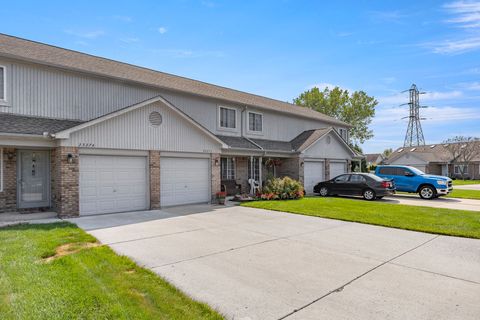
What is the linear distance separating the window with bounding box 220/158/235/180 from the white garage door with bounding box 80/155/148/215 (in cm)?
579

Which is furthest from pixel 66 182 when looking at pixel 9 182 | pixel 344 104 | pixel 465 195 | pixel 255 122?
pixel 344 104

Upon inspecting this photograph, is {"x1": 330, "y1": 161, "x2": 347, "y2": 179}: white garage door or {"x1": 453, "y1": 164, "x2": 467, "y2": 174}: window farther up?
{"x1": 330, "y1": 161, "x2": 347, "y2": 179}: white garage door

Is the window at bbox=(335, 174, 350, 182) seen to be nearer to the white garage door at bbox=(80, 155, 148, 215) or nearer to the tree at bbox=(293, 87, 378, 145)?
the white garage door at bbox=(80, 155, 148, 215)

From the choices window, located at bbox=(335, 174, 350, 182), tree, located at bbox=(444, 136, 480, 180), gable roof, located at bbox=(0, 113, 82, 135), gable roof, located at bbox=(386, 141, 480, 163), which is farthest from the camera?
gable roof, located at bbox=(386, 141, 480, 163)

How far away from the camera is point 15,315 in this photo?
343 cm

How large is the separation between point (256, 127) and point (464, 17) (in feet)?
36.9

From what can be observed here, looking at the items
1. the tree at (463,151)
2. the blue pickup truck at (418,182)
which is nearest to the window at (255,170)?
the blue pickup truck at (418,182)

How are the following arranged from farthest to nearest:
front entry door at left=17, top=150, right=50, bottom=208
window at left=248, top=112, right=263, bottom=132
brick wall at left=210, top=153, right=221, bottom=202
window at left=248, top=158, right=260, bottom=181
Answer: window at left=248, top=112, right=263, bottom=132 < window at left=248, top=158, right=260, bottom=181 < brick wall at left=210, top=153, right=221, bottom=202 < front entry door at left=17, top=150, right=50, bottom=208

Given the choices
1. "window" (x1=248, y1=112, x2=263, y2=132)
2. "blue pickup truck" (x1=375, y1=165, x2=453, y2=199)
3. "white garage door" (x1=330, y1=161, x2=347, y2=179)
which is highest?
"window" (x1=248, y1=112, x2=263, y2=132)

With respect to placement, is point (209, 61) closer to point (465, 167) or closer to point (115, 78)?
point (115, 78)

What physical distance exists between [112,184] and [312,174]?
42.3 ft

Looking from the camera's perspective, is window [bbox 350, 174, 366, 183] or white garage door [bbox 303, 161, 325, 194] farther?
white garage door [bbox 303, 161, 325, 194]

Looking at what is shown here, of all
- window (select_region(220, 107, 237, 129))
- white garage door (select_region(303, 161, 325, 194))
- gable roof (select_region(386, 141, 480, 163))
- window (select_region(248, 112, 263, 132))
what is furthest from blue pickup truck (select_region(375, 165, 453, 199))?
gable roof (select_region(386, 141, 480, 163))

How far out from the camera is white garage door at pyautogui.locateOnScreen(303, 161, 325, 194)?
752 inches
